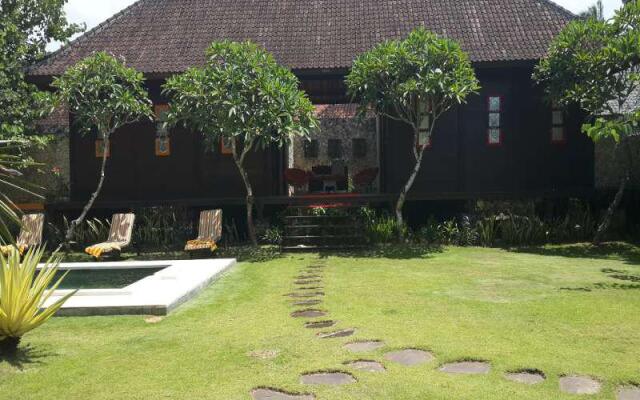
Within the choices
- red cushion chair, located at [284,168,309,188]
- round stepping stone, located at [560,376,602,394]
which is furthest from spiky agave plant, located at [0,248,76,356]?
red cushion chair, located at [284,168,309,188]

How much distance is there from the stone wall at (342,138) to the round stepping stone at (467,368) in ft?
74.0

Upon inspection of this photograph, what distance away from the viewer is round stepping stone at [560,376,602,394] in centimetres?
406

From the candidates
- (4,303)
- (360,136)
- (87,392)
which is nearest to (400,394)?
(87,392)

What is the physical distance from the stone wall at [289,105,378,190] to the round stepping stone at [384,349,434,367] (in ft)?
72.9

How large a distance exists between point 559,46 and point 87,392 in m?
12.2

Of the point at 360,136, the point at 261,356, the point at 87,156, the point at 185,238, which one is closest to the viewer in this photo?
the point at 261,356

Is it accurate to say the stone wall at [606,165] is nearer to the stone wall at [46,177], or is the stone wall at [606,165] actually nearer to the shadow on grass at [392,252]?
the shadow on grass at [392,252]

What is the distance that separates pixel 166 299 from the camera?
721 centimetres

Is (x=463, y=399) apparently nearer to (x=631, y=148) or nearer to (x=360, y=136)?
(x=631, y=148)

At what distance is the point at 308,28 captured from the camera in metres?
16.5

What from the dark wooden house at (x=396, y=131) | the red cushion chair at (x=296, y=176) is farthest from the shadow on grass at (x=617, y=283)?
the red cushion chair at (x=296, y=176)

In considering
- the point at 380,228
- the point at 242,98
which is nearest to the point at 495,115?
the point at 380,228

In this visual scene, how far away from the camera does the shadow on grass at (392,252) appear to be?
11.9 meters

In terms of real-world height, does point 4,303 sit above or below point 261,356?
above
